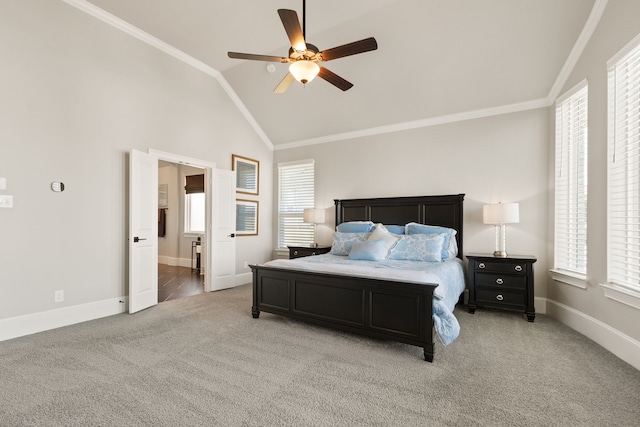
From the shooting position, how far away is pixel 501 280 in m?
3.82

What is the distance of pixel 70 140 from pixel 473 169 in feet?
17.3

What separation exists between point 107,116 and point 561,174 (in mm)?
5764

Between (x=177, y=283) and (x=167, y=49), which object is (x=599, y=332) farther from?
(x=167, y=49)

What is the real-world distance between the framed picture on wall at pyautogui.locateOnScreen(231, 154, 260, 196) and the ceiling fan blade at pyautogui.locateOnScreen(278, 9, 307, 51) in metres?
3.34

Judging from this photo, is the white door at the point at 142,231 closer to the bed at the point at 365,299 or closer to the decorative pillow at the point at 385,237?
the bed at the point at 365,299

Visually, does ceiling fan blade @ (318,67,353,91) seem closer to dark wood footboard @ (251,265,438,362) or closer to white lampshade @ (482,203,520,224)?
dark wood footboard @ (251,265,438,362)

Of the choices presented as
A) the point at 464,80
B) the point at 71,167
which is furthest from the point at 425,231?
the point at 71,167

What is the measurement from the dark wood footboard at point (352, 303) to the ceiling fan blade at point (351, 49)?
2.09 m

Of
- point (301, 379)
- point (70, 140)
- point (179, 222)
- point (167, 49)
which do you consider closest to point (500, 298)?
point (301, 379)

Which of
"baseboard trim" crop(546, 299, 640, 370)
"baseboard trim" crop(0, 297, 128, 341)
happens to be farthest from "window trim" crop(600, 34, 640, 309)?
"baseboard trim" crop(0, 297, 128, 341)

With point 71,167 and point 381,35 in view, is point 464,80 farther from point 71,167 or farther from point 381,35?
point 71,167

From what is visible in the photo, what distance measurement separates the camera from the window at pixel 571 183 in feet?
11.2

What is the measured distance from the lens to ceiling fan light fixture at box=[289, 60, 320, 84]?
273 centimetres

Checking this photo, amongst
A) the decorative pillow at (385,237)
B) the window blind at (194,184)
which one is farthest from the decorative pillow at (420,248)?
the window blind at (194,184)
